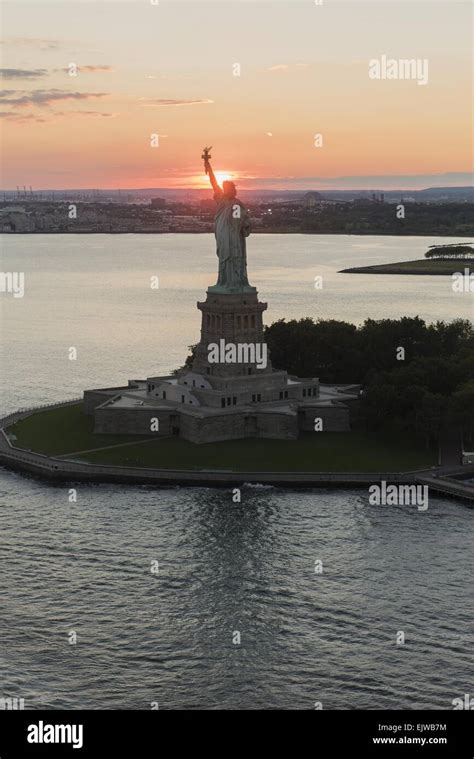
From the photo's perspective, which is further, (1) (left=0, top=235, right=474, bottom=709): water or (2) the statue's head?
(2) the statue's head

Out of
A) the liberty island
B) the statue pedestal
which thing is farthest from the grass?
the statue pedestal

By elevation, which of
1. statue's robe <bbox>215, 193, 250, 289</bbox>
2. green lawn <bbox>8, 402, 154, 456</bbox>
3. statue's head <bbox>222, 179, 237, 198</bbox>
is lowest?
green lawn <bbox>8, 402, 154, 456</bbox>

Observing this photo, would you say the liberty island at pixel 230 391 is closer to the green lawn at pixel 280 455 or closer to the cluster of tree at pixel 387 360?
the green lawn at pixel 280 455

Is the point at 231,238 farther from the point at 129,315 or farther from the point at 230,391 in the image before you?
the point at 129,315

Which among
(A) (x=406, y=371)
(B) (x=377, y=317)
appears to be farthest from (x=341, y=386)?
(B) (x=377, y=317)

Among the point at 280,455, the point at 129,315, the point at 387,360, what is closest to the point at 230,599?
the point at 280,455

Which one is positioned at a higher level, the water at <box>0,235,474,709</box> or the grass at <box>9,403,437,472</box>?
the grass at <box>9,403,437,472</box>

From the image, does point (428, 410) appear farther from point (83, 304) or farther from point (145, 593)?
point (83, 304)

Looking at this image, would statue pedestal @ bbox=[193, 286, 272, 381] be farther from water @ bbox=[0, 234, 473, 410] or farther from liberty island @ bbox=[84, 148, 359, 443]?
water @ bbox=[0, 234, 473, 410]
